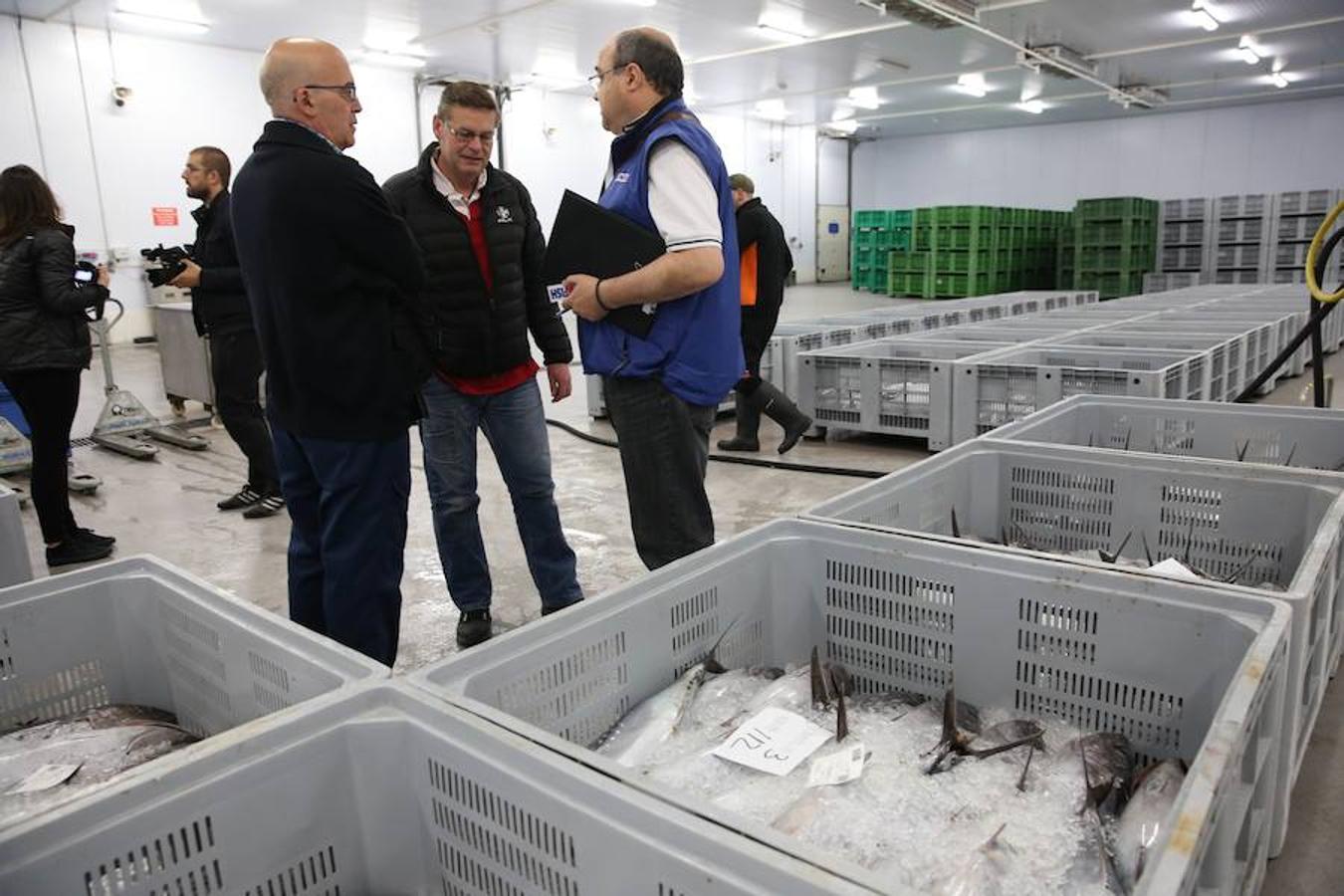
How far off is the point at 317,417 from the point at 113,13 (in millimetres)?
10144

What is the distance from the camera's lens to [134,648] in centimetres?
162

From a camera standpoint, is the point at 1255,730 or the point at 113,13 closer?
the point at 1255,730

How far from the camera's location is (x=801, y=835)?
1.21 metres

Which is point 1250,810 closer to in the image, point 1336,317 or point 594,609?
point 594,609

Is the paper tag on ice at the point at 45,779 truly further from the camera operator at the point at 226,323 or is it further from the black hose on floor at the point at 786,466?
the black hose on floor at the point at 786,466

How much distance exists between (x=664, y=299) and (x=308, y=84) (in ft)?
2.87

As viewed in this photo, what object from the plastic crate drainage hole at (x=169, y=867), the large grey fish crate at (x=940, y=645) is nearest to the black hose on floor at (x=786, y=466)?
the large grey fish crate at (x=940, y=645)

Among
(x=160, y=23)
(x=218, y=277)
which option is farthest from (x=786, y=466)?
(x=160, y=23)

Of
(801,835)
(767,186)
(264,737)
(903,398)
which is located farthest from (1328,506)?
(767,186)

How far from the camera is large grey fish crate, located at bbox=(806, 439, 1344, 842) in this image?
6.06ft

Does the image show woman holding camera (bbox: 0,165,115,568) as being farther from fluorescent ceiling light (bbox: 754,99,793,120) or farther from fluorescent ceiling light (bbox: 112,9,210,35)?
fluorescent ceiling light (bbox: 754,99,793,120)

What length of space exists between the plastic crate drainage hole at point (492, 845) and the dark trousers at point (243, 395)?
3.35 metres

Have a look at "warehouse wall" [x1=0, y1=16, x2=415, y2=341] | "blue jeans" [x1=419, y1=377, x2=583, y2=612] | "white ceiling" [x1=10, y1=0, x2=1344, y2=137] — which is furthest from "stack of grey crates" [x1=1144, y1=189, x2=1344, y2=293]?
"blue jeans" [x1=419, y1=377, x2=583, y2=612]

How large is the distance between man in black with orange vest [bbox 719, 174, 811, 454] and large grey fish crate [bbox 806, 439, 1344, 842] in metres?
2.17
